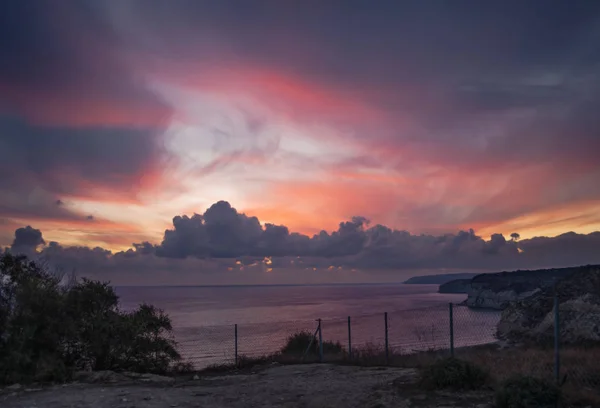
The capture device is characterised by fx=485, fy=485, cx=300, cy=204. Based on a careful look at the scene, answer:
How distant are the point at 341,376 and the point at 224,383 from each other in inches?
138

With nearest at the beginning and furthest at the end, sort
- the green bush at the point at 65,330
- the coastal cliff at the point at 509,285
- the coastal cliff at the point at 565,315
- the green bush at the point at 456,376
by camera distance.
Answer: the green bush at the point at 456,376 < the green bush at the point at 65,330 < the coastal cliff at the point at 565,315 < the coastal cliff at the point at 509,285

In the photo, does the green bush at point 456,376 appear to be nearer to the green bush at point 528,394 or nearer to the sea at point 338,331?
the green bush at point 528,394

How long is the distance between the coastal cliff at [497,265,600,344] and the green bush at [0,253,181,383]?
17.9 metres

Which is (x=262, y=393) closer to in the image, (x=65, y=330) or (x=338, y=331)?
A: (x=65, y=330)

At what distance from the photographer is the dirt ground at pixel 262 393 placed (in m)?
10.7

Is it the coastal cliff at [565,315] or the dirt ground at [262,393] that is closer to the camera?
the dirt ground at [262,393]

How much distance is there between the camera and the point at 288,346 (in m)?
23.1

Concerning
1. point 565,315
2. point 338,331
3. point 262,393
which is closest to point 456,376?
point 262,393

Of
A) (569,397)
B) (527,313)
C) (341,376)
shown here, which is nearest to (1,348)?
(341,376)

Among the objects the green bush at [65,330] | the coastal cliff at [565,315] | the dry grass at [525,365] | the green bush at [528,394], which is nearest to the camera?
the green bush at [528,394]

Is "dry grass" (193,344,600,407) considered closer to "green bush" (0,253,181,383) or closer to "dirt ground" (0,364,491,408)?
"dirt ground" (0,364,491,408)

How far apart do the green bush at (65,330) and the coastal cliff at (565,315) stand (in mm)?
17879

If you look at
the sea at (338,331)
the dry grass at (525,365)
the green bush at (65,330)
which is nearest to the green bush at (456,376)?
the dry grass at (525,365)

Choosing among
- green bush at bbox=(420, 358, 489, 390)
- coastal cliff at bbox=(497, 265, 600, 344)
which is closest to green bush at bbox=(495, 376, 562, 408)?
green bush at bbox=(420, 358, 489, 390)
